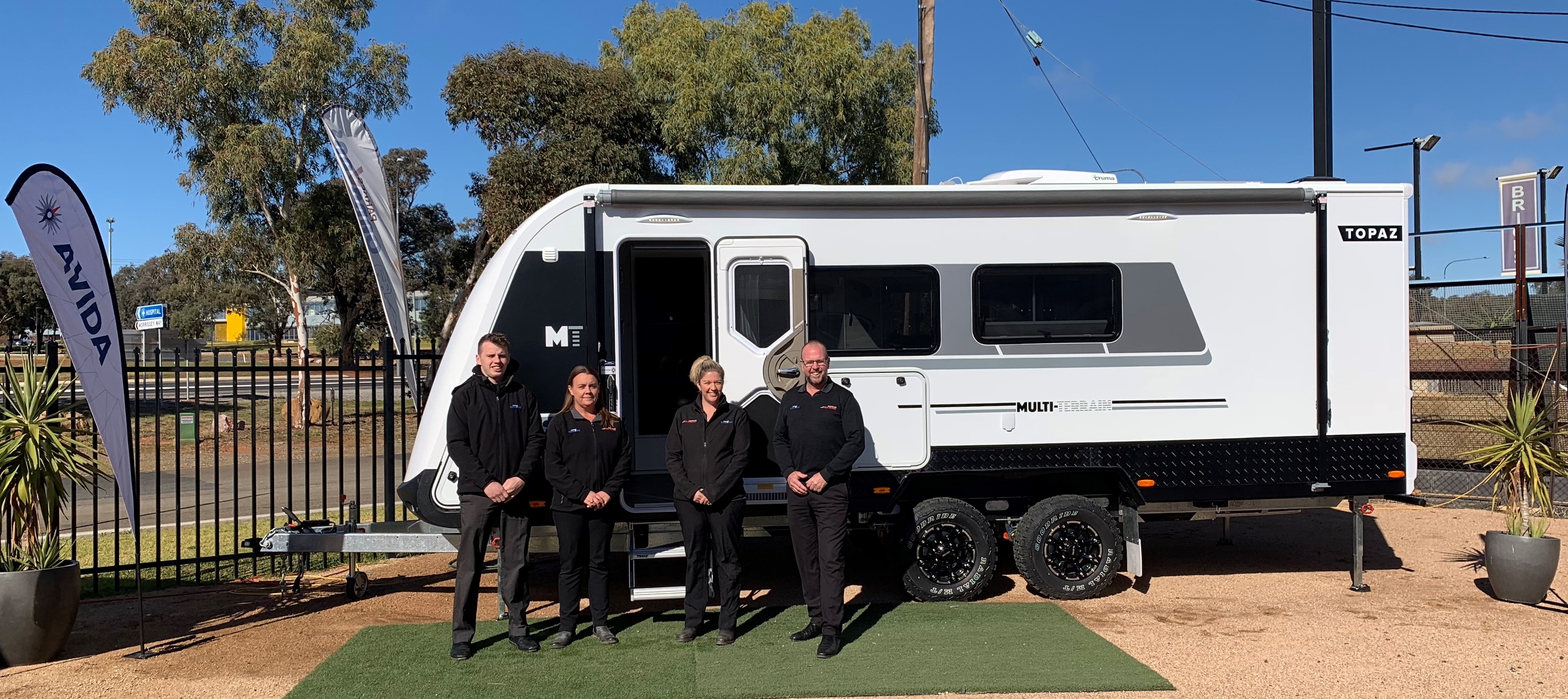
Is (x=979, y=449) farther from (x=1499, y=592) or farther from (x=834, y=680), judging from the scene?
(x=1499, y=592)

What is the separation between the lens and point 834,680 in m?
5.04

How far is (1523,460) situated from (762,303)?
17.2 feet

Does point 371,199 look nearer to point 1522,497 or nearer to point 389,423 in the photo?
point 389,423

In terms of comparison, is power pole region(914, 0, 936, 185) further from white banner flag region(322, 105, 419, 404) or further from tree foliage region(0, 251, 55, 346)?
tree foliage region(0, 251, 55, 346)

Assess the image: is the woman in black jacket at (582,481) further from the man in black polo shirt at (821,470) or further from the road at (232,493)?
the road at (232,493)

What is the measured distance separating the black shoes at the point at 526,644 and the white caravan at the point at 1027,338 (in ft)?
2.62

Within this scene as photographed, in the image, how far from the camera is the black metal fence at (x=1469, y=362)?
10055 mm

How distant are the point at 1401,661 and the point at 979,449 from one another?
8.35ft

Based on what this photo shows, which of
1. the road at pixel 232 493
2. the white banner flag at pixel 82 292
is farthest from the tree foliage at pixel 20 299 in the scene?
the white banner flag at pixel 82 292

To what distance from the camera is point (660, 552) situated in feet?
20.4

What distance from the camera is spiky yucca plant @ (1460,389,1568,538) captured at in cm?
668

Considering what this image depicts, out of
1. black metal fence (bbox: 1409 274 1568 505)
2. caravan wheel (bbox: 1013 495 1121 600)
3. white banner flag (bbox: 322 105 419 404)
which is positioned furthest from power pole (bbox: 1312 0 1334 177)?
white banner flag (bbox: 322 105 419 404)

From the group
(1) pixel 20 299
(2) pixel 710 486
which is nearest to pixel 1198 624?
(2) pixel 710 486

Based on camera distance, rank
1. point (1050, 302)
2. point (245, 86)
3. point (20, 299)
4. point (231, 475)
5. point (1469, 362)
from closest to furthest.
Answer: point (1050, 302) → point (1469, 362) → point (231, 475) → point (245, 86) → point (20, 299)
